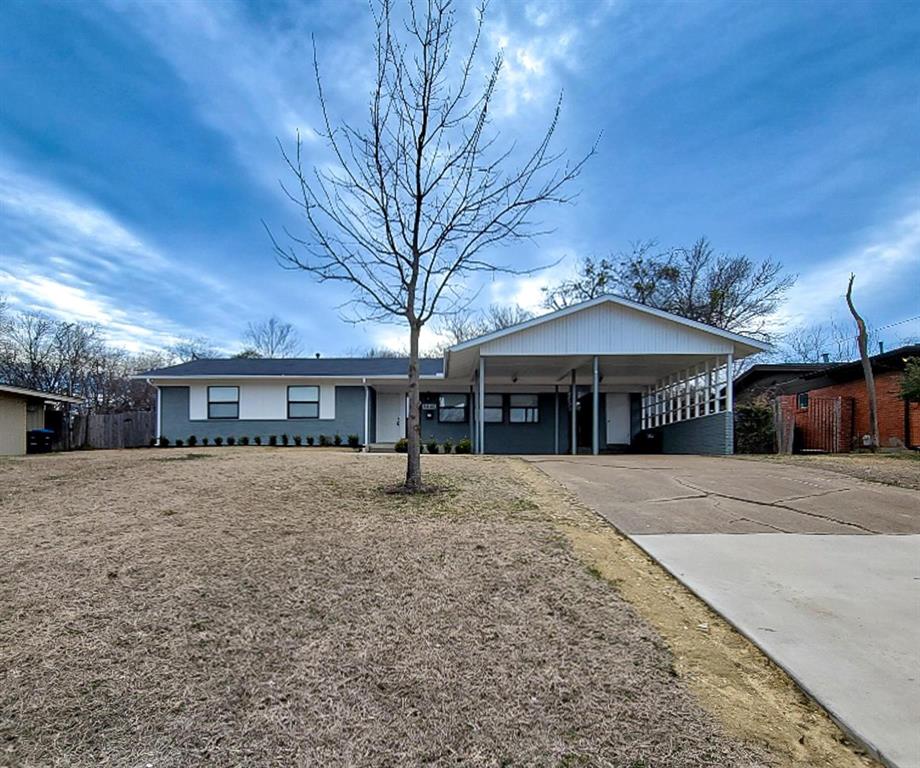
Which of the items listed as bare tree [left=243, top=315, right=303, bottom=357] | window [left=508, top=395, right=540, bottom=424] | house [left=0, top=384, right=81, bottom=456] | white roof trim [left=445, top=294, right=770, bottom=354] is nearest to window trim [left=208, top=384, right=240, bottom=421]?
house [left=0, top=384, right=81, bottom=456]

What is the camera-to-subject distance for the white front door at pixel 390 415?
2027 cm

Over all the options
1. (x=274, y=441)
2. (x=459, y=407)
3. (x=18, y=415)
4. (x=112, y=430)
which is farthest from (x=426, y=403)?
(x=18, y=415)

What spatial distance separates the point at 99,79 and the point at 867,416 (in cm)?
2089

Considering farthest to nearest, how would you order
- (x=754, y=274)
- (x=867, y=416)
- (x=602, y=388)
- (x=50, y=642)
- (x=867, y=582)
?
(x=754, y=274), (x=602, y=388), (x=867, y=416), (x=867, y=582), (x=50, y=642)

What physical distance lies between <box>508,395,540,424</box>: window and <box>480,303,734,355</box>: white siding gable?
570 cm

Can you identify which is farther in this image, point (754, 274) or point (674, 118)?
point (754, 274)

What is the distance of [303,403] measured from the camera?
19.3m

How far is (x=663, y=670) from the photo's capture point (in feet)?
8.72

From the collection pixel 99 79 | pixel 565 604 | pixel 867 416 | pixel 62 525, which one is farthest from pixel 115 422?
pixel 867 416

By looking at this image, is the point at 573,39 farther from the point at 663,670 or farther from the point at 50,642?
the point at 50,642

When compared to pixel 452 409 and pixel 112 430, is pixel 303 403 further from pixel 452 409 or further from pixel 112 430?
pixel 112 430

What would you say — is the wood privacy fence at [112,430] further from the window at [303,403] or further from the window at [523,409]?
the window at [523,409]

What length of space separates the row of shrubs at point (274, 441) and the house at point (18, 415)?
3.77 meters

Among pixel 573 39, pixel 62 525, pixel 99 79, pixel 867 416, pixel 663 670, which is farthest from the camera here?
pixel 867 416
